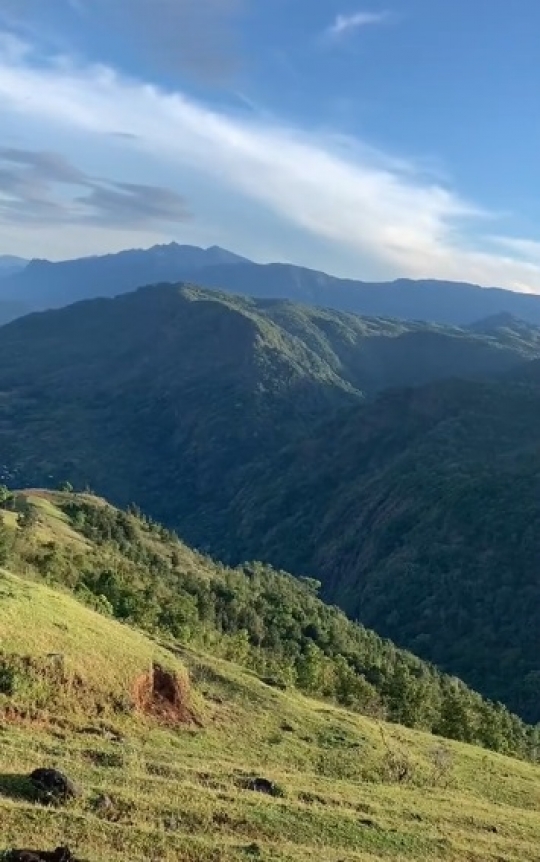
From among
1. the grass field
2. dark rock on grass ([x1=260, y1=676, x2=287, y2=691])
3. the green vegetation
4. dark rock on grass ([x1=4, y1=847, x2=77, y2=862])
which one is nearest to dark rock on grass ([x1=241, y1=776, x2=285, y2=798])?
the grass field

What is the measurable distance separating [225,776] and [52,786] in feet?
29.3

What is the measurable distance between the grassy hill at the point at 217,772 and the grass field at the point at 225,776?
0.27 feet

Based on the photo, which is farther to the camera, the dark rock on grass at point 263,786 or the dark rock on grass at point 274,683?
the dark rock on grass at point 274,683

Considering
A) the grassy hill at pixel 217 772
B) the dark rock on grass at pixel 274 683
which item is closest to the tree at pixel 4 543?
the grassy hill at pixel 217 772

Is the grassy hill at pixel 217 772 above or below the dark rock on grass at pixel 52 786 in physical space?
below

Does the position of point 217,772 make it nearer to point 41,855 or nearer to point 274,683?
point 41,855

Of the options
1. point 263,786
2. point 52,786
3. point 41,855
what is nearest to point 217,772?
point 263,786

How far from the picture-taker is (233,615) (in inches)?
3883

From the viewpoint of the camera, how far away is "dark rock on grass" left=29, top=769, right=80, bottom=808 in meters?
24.6

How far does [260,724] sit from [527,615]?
500 feet

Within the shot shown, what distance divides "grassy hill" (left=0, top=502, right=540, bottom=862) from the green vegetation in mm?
2245

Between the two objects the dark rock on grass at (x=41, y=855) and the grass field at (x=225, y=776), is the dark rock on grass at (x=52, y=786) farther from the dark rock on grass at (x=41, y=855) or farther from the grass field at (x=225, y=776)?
the dark rock on grass at (x=41, y=855)

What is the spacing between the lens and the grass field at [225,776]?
2431 cm

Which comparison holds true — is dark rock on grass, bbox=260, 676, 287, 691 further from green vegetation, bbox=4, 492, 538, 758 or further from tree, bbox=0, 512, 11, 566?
tree, bbox=0, 512, 11, 566
